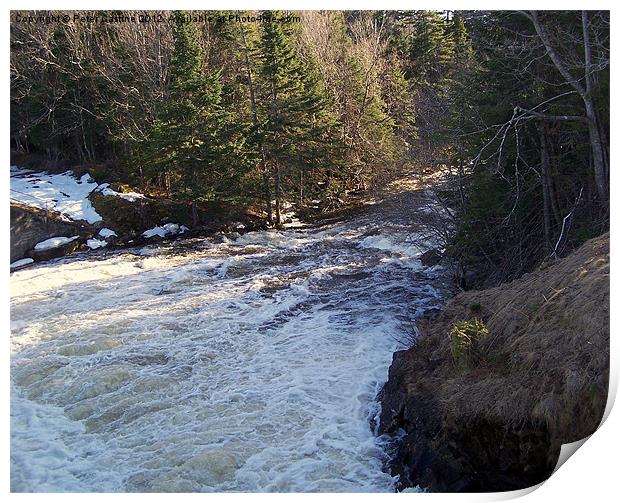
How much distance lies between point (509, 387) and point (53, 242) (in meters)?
6.27

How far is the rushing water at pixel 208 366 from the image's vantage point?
461 cm

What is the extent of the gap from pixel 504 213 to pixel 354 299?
2.23 m

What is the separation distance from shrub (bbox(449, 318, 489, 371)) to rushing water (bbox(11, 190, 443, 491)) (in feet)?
3.09

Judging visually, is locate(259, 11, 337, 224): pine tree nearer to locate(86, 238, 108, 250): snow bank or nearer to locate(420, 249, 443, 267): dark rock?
locate(86, 238, 108, 250): snow bank

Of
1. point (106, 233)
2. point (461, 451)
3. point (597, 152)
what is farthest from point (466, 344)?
point (106, 233)

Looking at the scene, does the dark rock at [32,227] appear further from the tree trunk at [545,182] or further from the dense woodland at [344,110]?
the tree trunk at [545,182]

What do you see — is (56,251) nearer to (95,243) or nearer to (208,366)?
(95,243)

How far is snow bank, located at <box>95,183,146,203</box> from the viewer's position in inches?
391

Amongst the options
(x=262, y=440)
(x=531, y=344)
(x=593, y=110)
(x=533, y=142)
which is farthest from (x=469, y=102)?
(x=262, y=440)

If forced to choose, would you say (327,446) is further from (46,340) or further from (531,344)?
(46,340)

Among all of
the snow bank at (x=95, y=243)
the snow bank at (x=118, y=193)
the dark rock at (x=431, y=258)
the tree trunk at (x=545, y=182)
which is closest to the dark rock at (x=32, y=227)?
the snow bank at (x=95, y=243)

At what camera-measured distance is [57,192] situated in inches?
346

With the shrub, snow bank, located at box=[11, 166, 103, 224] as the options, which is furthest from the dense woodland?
the shrub

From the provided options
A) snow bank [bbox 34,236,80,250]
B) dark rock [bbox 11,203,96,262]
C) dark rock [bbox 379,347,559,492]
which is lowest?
dark rock [bbox 379,347,559,492]
